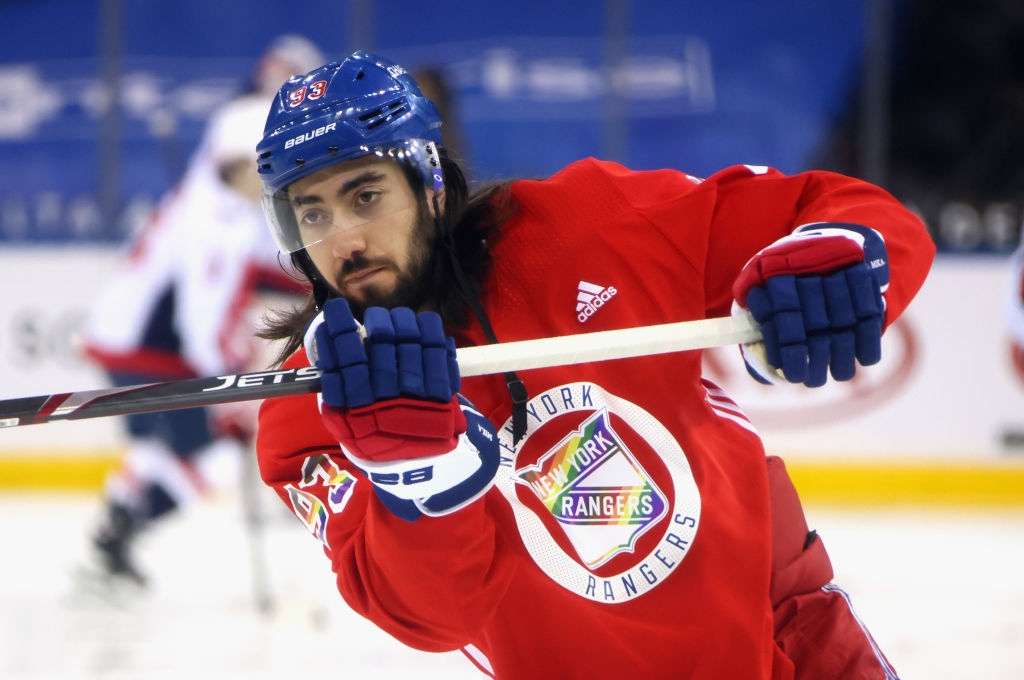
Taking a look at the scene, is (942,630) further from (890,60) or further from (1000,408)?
(890,60)

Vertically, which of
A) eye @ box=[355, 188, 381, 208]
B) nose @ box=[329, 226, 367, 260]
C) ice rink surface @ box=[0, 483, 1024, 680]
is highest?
eye @ box=[355, 188, 381, 208]

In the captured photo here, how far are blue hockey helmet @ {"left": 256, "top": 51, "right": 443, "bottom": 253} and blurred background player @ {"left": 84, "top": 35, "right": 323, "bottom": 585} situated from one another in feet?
7.48

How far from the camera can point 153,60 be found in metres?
5.05

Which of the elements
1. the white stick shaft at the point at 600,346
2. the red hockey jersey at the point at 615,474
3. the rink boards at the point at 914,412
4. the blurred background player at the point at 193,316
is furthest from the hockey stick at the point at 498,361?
the rink boards at the point at 914,412

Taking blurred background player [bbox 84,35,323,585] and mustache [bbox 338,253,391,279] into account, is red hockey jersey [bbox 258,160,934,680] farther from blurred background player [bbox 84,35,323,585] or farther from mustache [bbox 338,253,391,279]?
blurred background player [bbox 84,35,323,585]

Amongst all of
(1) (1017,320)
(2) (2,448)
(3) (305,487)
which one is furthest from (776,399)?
(3) (305,487)

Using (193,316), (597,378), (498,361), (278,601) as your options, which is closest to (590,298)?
(597,378)

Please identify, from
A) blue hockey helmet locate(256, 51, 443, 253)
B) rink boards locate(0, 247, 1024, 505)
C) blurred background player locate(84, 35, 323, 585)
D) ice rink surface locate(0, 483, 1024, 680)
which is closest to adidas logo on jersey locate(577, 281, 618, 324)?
blue hockey helmet locate(256, 51, 443, 253)

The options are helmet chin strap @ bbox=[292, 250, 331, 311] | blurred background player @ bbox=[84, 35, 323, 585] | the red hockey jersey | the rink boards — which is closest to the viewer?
the red hockey jersey

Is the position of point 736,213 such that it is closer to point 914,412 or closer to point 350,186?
point 350,186

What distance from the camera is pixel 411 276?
1435 mm

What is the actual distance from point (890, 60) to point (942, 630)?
2.57 metres

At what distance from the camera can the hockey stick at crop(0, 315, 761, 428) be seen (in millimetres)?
1245

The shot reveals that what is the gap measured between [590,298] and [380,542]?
0.40m
